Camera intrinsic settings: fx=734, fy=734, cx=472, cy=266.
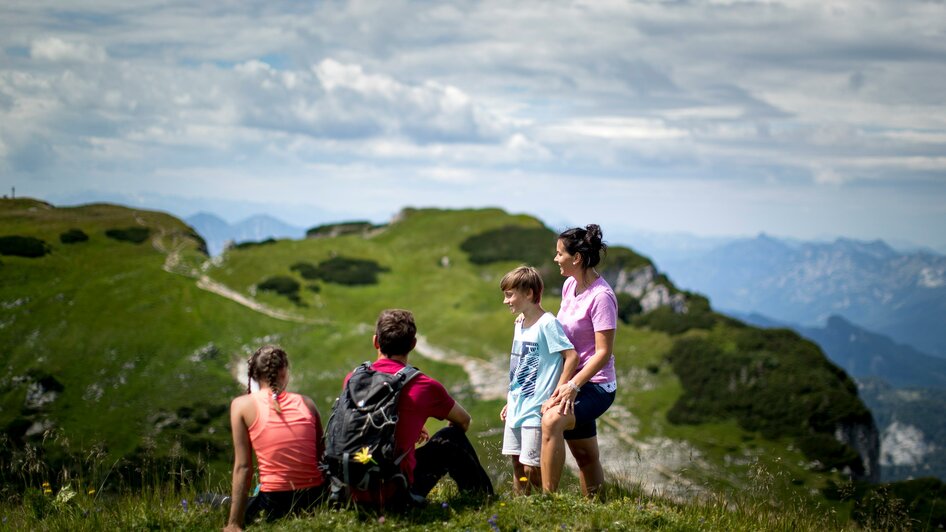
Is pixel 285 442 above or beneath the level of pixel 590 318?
beneath

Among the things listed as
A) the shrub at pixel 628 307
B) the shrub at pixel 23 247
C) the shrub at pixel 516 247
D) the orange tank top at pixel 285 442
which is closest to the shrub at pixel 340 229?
the shrub at pixel 516 247

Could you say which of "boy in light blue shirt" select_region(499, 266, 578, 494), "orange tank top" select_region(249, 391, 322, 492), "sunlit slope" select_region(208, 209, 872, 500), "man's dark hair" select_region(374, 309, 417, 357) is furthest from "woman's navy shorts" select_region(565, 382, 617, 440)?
"sunlit slope" select_region(208, 209, 872, 500)

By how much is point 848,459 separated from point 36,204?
111 m

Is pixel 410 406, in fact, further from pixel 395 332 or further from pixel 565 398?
pixel 565 398

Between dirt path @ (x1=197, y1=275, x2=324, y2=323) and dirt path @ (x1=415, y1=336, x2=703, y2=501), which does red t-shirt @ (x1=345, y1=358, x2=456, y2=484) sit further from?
dirt path @ (x1=197, y1=275, x2=324, y2=323)

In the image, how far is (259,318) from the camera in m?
76.1

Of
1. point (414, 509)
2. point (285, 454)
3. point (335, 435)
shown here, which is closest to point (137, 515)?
point (285, 454)

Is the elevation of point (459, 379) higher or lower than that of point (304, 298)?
lower

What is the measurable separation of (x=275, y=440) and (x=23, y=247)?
3633 inches

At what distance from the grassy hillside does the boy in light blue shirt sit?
38.9 meters

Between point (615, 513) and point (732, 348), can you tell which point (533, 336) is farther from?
point (732, 348)

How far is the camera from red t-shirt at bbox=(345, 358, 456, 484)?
808cm

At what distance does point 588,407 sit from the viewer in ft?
29.2

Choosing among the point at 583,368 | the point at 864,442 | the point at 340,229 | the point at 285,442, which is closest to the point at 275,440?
the point at 285,442
